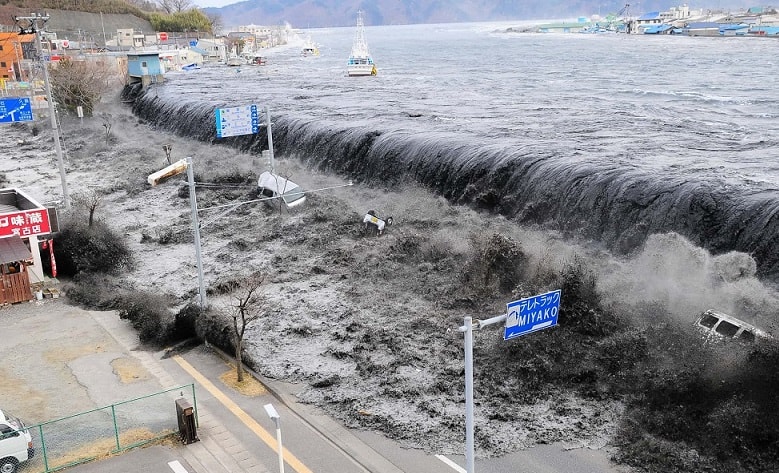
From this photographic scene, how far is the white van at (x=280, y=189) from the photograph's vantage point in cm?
4106

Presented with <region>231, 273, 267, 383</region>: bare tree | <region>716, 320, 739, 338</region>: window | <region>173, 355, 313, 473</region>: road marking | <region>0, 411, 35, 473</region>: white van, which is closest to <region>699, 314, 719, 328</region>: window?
<region>716, 320, 739, 338</region>: window

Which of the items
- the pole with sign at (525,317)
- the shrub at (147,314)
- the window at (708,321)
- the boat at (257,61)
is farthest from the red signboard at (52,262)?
the boat at (257,61)

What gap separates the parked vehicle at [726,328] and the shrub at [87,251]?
24789mm

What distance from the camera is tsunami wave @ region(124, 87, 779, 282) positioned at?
94.3ft

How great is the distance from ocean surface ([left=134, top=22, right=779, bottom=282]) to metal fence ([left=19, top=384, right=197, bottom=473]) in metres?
20.0

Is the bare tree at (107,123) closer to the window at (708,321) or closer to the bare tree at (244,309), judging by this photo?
the bare tree at (244,309)

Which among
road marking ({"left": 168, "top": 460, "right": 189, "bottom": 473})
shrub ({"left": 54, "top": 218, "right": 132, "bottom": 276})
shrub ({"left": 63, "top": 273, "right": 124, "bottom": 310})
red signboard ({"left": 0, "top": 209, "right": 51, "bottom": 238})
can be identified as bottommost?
road marking ({"left": 168, "top": 460, "right": 189, "bottom": 473})

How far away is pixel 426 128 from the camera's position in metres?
50.9

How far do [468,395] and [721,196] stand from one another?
21.7 meters

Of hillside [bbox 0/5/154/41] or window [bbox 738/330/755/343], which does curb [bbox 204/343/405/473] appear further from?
hillside [bbox 0/5/154/41]

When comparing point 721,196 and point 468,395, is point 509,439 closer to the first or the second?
point 468,395

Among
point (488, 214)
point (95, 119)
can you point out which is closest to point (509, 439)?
point (488, 214)

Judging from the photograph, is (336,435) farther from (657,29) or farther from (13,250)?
(657,29)

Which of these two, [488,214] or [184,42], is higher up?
[184,42]
